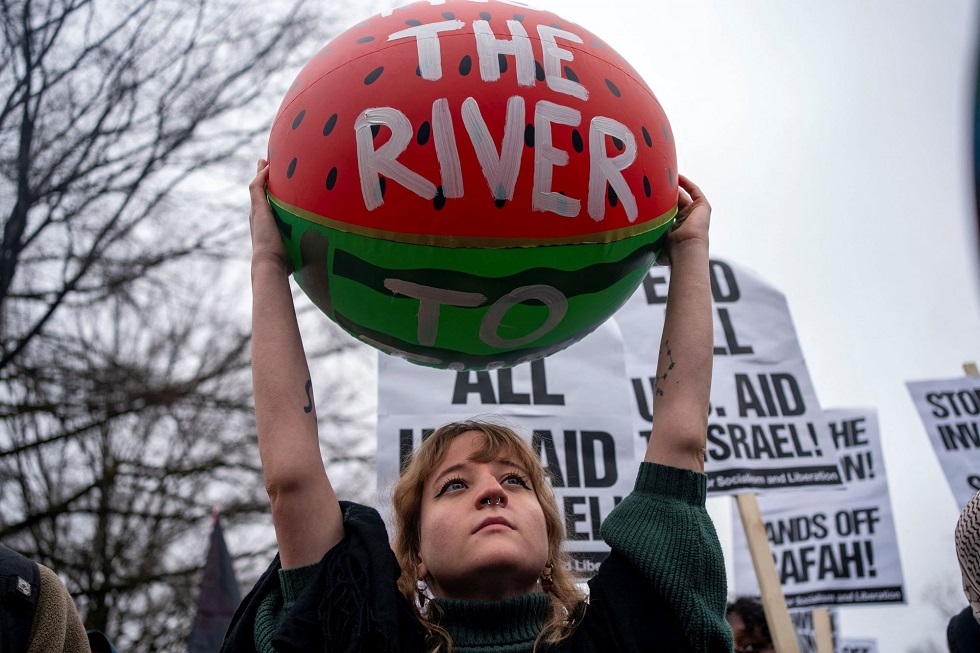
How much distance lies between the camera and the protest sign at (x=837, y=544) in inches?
197

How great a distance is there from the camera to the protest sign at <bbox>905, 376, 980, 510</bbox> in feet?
18.4

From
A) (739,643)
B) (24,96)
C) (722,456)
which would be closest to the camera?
(722,456)

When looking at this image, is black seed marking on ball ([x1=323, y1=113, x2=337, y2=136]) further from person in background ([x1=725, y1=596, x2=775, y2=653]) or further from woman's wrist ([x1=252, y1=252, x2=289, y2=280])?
person in background ([x1=725, y1=596, x2=775, y2=653])

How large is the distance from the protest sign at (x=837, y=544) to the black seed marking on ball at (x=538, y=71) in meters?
3.94

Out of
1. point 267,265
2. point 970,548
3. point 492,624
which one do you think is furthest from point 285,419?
point 970,548

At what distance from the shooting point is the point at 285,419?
1693mm

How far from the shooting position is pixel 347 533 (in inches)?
66.3

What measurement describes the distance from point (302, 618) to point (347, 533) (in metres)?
0.23

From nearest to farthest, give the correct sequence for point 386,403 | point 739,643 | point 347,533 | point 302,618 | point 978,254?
1. point 978,254
2. point 302,618
3. point 347,533
4. point 386,403
5. point 739,643

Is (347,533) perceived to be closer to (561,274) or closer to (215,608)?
(561,274)

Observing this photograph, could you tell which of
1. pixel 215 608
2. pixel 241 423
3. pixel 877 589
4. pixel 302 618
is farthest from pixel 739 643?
pixel 241 423

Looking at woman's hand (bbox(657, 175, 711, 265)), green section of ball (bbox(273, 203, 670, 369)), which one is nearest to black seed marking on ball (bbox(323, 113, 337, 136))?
green section of ball (bbox(273, 203, 670, 369))

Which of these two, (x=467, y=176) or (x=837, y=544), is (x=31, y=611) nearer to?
(x=467, y=176)

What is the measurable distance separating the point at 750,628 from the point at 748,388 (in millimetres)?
1310
